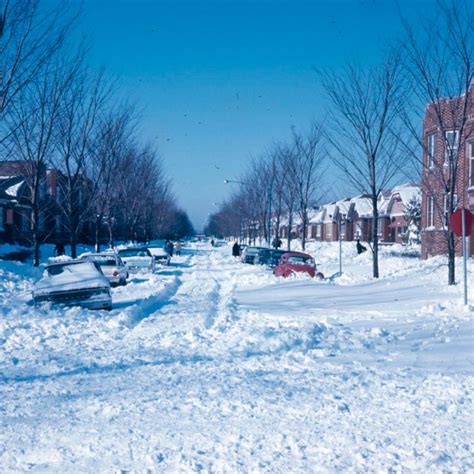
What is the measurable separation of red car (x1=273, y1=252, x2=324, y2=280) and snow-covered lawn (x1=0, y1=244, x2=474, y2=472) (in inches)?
398

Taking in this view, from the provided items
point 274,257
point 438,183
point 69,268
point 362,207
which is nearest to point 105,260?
point 69,268

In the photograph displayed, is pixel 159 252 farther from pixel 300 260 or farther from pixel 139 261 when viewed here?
pixel 300 260

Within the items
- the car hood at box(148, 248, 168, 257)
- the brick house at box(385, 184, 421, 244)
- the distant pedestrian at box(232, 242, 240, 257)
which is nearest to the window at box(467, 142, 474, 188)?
the car hood at box(148, 248, 168, 257)

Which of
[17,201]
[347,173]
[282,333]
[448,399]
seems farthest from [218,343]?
[17,201]

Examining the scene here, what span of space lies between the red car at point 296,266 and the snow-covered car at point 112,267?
6.41 m

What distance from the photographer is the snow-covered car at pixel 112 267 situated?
71.8 ft

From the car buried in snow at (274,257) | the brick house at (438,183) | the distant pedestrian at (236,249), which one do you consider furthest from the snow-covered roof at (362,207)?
the brick house at (438,183)

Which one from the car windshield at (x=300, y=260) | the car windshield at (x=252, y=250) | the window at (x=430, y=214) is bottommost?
the car windshield at (x=300, y=260)

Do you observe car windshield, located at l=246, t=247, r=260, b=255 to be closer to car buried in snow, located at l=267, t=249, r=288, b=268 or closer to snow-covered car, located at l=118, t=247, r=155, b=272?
car buried in snow, located at l=267, t=249, r=288, b=268

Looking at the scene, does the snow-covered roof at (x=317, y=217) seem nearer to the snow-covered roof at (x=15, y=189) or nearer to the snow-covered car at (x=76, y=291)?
the snow-covered roof at (x=15, y=189)

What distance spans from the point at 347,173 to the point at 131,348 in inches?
545

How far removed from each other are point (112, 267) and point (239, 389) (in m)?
15.8

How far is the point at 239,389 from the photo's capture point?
6.93 m

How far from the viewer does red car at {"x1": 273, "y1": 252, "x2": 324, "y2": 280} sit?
958 inches
